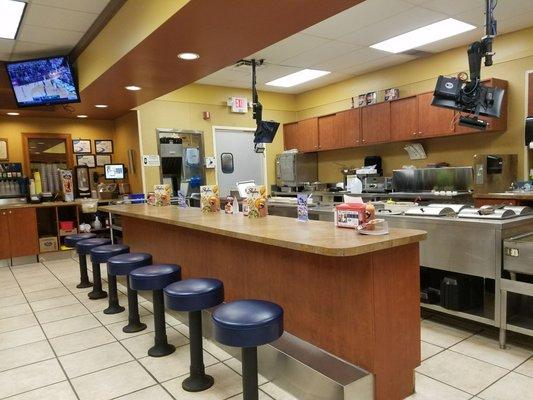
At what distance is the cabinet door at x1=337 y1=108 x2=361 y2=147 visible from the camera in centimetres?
739

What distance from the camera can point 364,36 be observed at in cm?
546

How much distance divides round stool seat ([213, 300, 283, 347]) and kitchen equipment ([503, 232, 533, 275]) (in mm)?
1827

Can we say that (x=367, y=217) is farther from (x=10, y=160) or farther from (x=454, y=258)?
(x=10, y=160)

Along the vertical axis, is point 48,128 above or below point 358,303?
above

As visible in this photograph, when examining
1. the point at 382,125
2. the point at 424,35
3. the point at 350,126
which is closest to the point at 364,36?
the point at 424,35

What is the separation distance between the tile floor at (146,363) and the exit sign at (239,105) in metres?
5.38

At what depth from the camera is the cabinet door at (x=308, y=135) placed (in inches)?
328

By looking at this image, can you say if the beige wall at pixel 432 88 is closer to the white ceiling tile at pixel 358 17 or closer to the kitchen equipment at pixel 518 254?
the white ceiling tile at pixel 358 17

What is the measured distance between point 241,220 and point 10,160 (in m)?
5.70

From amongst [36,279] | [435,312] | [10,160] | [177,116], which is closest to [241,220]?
[435,312]

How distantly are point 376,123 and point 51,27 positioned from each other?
5292 millimetres

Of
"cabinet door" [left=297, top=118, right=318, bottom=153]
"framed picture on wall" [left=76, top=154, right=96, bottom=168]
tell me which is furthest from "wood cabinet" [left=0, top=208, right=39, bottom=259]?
"cabinet door" [left=297, top=118, right=318, bottom=153]

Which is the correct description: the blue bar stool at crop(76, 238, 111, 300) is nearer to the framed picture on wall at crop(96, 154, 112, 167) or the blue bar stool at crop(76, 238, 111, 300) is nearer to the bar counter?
the bar counter

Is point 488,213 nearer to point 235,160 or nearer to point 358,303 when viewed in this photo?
point 358,303
